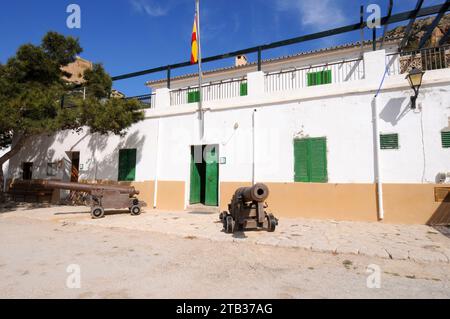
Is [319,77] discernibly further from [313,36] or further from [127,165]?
[127,165]

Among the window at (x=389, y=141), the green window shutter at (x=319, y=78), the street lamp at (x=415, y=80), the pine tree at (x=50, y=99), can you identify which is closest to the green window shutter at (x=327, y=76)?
the green window shutter at (x=319, y=78)

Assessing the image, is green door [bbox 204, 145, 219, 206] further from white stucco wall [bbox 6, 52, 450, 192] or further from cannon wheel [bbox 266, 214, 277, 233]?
cannon wheel [bbox 266, 214, 277, 233]

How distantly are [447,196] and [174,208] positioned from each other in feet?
28.0

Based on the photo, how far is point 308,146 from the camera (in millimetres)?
8680

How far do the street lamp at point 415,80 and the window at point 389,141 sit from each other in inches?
37.5

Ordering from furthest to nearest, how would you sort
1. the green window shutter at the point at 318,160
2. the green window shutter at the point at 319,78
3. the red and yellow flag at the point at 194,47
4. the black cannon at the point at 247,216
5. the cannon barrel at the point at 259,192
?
the green window shutter at the point at 319,78
the red and yellow flag at the point at 194,47
the green window shutter at the point at 318,160
the black cannon at the point at 247,216
the cannon barrel at the point at 259,192

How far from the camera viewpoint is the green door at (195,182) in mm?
10695

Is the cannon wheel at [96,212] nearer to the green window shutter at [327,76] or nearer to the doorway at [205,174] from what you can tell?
the doorway at [205,174]

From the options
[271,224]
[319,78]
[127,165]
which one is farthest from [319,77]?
[127,165]

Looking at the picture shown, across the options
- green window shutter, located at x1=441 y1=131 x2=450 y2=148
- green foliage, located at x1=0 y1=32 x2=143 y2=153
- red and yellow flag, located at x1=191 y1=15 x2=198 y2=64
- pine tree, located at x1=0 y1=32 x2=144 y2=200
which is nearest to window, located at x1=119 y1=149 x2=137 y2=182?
pine tree, located at x1=0 y1=32 x2=144 y2=200

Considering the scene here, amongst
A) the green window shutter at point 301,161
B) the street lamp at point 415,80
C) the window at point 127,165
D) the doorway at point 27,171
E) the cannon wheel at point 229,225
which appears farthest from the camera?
the doorway at point 27,171

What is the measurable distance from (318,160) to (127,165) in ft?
25.8
